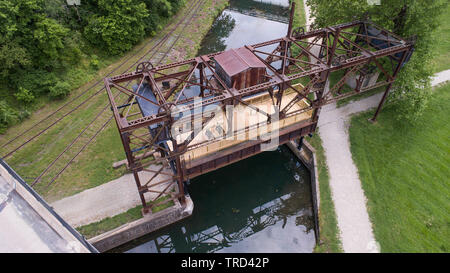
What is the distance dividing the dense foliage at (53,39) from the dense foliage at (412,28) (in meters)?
25.3

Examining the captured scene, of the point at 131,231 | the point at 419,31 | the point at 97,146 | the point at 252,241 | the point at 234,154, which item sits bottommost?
the point at 252,241

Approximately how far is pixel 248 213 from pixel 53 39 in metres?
26.7

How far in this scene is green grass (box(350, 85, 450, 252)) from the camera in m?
22.4

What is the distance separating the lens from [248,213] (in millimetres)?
26156

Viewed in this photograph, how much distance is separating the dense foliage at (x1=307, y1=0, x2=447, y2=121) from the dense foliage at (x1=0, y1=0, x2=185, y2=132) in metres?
25.3

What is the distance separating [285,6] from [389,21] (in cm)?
3465

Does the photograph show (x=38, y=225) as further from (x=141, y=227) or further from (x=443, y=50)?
(x=443, y=50)

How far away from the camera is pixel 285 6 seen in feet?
197

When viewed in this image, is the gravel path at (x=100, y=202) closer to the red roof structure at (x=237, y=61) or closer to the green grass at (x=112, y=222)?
the green grass at (x=112, y=222)

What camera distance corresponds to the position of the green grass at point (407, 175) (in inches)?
880

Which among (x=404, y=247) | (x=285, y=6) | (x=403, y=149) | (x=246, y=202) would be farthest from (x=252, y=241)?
(x=285, y=6)

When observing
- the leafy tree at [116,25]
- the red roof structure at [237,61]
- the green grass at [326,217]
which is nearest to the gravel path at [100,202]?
the red roof structure at [237,61]

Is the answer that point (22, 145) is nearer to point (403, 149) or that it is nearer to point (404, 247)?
point (404, 247)

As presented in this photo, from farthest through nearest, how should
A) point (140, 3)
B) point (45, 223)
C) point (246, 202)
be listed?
point (140, 3)
point (246, 202)
point (45, 223)
